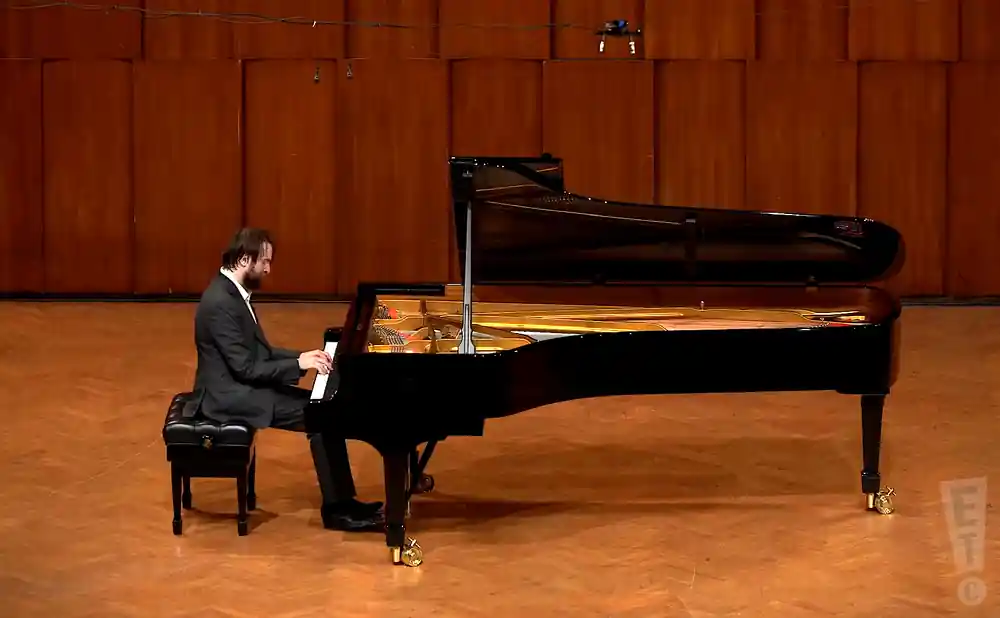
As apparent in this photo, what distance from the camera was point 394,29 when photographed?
10695 mm

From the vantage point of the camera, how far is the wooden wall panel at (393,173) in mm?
10750

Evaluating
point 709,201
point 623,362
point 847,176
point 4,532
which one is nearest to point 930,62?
point 847,176

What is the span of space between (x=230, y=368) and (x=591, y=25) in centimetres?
634

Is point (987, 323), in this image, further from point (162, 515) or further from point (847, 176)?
point (162, 515)

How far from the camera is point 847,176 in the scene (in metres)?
10.8

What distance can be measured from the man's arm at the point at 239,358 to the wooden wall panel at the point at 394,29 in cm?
608

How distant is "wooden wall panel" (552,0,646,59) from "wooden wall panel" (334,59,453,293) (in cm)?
88

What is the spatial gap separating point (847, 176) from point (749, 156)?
721 mm

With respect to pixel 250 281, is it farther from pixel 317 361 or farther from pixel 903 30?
pixel 903 30

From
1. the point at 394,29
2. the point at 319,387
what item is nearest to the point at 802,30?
the point at 394,29

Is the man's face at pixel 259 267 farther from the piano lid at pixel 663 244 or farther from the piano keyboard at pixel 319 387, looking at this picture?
the piano lid at pixel 663 244

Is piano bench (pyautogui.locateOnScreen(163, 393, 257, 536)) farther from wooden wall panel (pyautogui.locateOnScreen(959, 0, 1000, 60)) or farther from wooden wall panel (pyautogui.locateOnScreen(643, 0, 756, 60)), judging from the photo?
wooden wall panel (pyautogui.locateOnScreen(959, 0, 1000, 60))

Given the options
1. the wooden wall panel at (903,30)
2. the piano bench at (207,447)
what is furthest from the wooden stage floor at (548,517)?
the wooden wall panel at (903,30)

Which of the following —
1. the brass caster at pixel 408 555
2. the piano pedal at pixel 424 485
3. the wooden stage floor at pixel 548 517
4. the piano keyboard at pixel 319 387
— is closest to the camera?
the wooden stage floor at pixel 548 517
